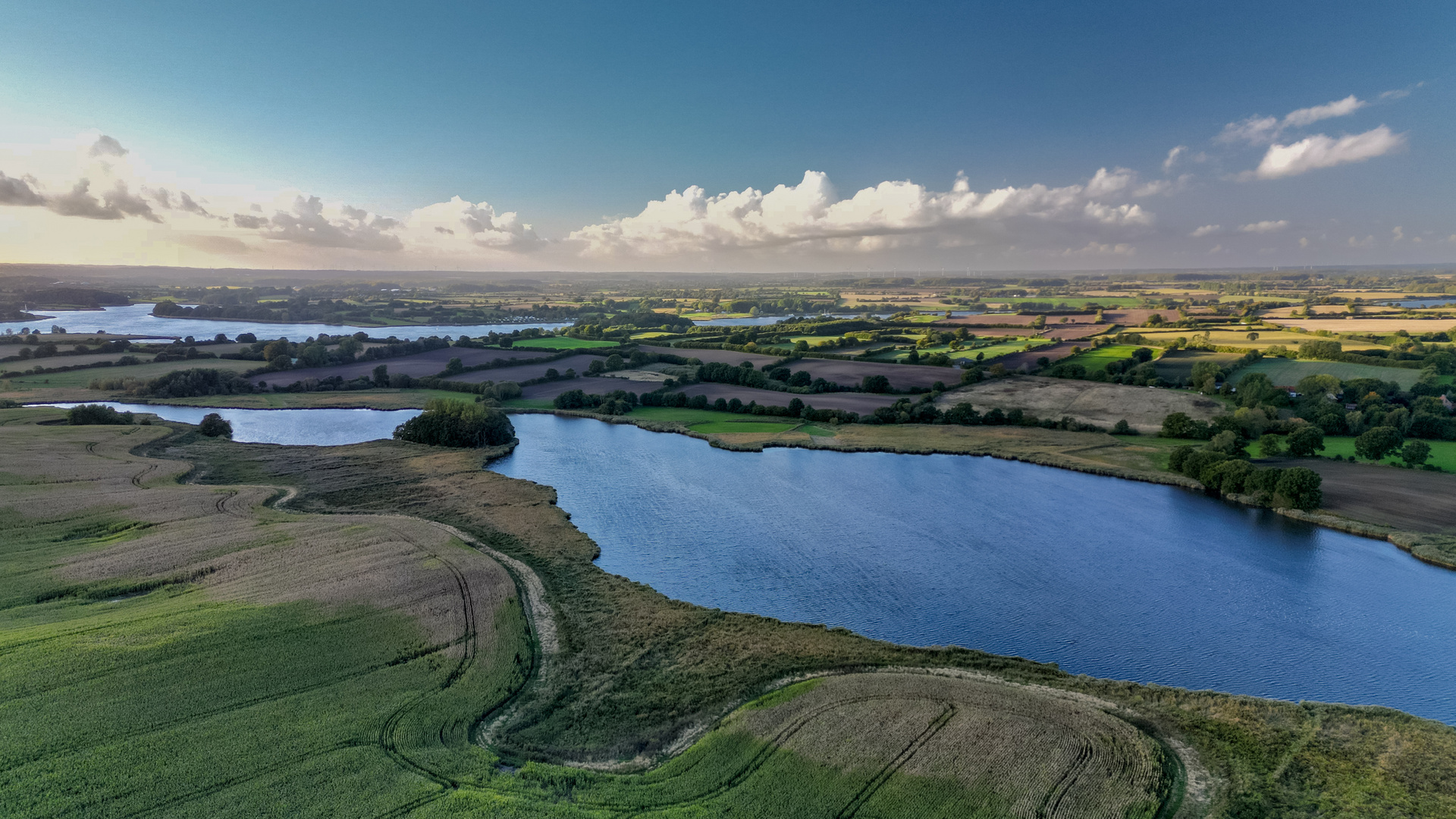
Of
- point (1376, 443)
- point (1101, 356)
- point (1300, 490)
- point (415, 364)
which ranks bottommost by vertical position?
point (1300, 490)

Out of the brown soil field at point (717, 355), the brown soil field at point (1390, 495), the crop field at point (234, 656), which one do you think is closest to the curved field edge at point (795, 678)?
the crop field at point (234, 656)

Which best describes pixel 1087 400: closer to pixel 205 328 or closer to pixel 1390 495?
pixel 1390 495

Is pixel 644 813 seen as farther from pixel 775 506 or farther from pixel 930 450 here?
pixel 930 450

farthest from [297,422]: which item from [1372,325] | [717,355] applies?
[1372,325]

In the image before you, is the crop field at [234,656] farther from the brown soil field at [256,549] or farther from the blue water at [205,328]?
the blue water at [205,328]

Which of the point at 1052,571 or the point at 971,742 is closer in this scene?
the point at 971,742

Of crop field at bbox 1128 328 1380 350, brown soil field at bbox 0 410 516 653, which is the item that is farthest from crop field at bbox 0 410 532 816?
crop field at bbox 1128 328 1380 350
